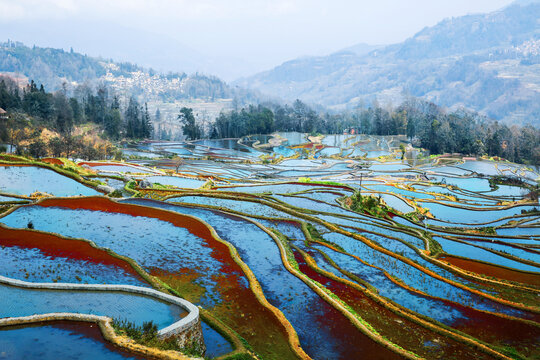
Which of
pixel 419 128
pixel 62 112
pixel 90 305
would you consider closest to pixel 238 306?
pixel 90 305

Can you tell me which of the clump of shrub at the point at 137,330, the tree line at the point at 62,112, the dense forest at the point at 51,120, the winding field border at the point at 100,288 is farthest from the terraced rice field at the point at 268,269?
the tree line at the point at 62,112

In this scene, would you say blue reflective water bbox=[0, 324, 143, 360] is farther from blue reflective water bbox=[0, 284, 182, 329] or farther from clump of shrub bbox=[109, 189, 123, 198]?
clump of shrub bbox=[109, 189, 123, 198]

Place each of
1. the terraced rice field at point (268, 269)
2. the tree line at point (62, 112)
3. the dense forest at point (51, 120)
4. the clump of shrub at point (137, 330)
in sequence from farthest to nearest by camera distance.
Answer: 1. the tree line at point (62, 112)
2. the dense forest at point (51, 120)
3. the terraced rice field at point (268, 269)
4. the clump of shrub at point (137, 330)

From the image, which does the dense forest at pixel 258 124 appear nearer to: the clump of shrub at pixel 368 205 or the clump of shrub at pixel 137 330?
the clump of shrub at pixel 368 205

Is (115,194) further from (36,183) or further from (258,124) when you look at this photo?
(258,124)

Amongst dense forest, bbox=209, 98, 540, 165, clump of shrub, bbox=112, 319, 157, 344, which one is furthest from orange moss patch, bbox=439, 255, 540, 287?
dense forest, bbox=209, 98, 540, 165

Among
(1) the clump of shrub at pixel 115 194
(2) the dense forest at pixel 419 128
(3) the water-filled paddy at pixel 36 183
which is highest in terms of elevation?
(2) the dense forest at pixel 419 128

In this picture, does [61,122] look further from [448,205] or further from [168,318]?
[168,318]
